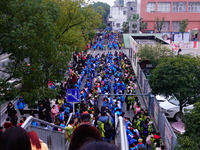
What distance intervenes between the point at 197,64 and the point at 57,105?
694cm

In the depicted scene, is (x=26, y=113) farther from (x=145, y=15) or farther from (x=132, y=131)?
(x=145, y=15)

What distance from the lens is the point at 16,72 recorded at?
11.1 meters

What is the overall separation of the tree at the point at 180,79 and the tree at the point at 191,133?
14.7ft

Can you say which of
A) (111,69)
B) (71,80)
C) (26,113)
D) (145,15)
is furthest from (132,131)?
(145,15)

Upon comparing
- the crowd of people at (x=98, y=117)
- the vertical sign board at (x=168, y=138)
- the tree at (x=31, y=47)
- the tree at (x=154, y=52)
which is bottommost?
the vertical sign board at (x=168, y=138)

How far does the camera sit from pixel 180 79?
45.0 ft

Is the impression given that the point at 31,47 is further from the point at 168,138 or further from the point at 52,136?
the point at 168,138

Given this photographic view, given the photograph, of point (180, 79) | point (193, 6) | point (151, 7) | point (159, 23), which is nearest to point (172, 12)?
point (159, 23)

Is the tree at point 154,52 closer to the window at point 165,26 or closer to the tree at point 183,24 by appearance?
the tree at point 183,24

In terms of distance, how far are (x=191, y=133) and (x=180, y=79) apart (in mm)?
5184

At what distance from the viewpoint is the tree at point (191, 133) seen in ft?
27.1

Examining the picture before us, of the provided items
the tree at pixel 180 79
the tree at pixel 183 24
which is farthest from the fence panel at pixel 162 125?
the tree at pixel 183 24

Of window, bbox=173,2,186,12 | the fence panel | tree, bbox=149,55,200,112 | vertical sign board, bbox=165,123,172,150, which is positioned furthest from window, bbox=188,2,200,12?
vertical sign board, bbox=165,123,172,150

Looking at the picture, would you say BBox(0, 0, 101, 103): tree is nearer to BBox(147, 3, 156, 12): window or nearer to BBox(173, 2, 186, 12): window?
BBox(147, 3, 156, 12): window
